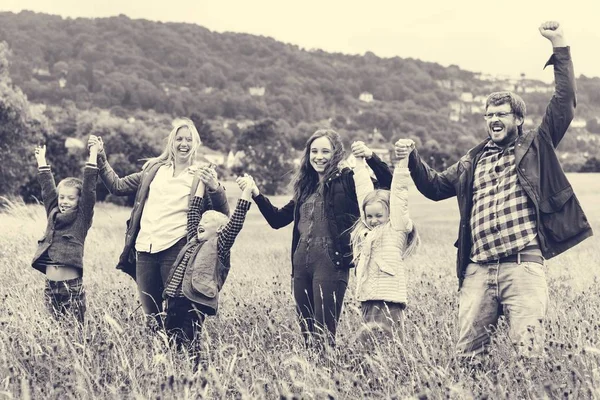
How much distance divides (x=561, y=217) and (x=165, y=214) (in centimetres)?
274

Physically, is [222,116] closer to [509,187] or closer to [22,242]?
[22,242]

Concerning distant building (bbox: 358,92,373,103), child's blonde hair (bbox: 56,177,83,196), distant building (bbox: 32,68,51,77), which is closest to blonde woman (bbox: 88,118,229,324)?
child's blonde hair (bbox: 56,177,83,196)

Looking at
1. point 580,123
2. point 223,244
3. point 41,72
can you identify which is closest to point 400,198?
point 223,244

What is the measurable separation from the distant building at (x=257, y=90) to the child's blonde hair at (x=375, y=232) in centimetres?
11067

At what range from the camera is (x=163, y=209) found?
18.0 feet

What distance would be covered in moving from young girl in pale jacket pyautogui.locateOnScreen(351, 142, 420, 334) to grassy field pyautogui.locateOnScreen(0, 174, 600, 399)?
24 centimetres

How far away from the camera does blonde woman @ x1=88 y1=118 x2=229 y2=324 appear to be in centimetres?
543

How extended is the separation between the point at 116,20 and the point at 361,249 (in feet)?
467

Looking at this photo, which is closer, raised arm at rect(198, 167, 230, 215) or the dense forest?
raised arm at rect(198, 167, 230, 215)

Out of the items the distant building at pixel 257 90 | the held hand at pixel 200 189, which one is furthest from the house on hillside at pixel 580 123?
the held hand at pixel 200 189

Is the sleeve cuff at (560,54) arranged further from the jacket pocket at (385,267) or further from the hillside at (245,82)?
the hillside at (245,82)

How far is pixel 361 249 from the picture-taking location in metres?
4.91

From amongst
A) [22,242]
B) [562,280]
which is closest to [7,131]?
[22,242]

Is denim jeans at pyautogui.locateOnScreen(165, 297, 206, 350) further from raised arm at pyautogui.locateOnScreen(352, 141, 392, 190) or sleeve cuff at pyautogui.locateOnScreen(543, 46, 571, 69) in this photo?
sleeve cuff at pyautogui.locateOnScreen(543, 46, 571, 69)
